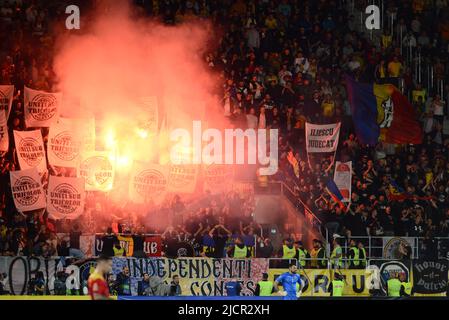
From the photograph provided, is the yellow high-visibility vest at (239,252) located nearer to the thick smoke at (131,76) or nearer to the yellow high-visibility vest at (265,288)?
the yellow high-visibility vest at (265,288)

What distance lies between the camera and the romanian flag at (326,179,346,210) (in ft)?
53.0

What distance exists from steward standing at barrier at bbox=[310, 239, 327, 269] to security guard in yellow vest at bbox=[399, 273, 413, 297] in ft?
3.83

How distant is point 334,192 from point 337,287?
8.22 ft

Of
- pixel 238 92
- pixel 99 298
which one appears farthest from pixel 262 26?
pixel 99 298

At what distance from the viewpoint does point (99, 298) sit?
1000 centimetres

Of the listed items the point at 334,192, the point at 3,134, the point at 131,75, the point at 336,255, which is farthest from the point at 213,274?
the point at 131,75

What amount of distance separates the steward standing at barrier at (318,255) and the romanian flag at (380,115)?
10.2 ft

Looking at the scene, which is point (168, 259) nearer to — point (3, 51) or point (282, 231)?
point (282, 231)

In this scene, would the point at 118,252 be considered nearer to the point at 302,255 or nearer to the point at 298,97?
the point at 302,255

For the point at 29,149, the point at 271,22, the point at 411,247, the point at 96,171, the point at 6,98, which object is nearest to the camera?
the point at 411,247

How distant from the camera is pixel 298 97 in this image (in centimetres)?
1742
